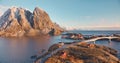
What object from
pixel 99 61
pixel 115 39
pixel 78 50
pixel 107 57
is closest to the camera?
pixel 99 61

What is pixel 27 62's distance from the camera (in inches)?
2370

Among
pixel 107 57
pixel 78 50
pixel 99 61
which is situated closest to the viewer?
pixel 99 61

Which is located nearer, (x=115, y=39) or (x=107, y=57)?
(x=107, y=57)

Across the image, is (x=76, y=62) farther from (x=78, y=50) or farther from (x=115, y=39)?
(x=115, y=39)

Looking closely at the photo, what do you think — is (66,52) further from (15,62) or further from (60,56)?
(15,62)

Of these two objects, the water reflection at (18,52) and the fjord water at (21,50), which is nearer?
the water reflection at (18,52)

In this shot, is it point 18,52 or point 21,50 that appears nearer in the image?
point 18,52

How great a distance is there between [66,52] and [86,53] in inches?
197

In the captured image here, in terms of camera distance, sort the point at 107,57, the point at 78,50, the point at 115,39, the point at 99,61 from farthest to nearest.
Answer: the point at 115,39 → the point at 78,50 → the point at 107,57 → the point at 99,61

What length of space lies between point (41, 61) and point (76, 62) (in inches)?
340

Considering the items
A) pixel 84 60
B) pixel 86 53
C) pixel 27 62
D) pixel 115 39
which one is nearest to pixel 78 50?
pixel 86 53

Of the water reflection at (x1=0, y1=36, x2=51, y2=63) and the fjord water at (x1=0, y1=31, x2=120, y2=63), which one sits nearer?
the water reflection at (x1=0, y1=36, x2=51, y2=63)

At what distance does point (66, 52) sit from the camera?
5578cm

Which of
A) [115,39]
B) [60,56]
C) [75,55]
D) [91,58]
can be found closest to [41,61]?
[60,56]
